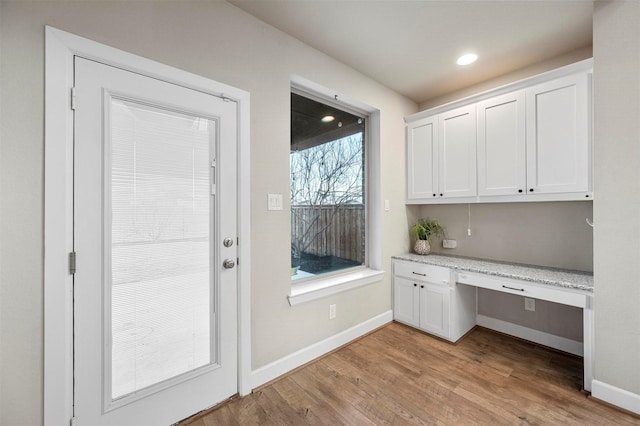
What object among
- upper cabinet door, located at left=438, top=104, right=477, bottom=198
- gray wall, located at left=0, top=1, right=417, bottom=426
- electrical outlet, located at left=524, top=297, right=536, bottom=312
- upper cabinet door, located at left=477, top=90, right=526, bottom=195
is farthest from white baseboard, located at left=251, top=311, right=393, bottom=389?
upper cabinet door, located at left=477, top=90, right=526, bottom=195

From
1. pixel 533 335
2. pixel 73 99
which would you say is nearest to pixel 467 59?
pixel 533 335

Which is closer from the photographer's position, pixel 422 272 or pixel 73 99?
pixel 73 99

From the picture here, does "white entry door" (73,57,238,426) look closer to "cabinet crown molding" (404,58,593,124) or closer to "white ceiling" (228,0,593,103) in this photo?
"white ceiling" (228,0,593,103)

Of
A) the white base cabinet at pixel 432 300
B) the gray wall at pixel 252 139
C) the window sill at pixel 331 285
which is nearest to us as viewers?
the gray wall at pixel 252 139

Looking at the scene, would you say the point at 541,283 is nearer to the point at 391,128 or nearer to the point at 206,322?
the point at 391,128

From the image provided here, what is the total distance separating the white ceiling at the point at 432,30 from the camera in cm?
179

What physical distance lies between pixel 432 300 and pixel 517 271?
778 mm

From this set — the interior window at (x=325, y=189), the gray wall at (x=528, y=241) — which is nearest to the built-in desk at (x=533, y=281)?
the gray wall at (x=528, y=241)

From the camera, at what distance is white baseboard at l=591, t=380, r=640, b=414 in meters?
1.62

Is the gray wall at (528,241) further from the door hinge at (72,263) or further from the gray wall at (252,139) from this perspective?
the door hinge at (72,263)

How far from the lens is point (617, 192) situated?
167 cm

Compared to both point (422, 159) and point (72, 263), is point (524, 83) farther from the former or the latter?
point (72, 263)

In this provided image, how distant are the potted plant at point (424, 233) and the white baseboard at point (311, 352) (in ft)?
2.76

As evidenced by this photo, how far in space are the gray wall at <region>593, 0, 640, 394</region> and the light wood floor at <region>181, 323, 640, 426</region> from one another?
14.5 inches
